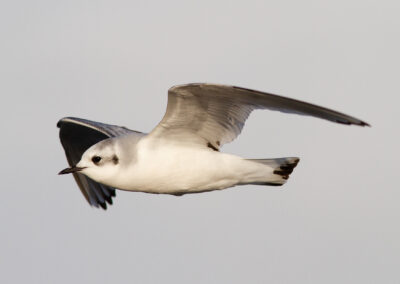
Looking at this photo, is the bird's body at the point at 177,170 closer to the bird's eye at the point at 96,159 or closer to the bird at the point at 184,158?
the bird at the point at 184,158

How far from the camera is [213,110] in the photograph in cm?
1112

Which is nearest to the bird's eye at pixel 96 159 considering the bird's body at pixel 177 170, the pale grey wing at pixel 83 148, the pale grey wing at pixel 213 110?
the bird's body at pixel 177 170

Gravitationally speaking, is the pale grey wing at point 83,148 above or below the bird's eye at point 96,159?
below

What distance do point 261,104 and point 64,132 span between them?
5130mm

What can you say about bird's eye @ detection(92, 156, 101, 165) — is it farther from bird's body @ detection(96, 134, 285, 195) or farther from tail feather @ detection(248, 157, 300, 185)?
tail feather @ detection(248, 157, 300, 185)

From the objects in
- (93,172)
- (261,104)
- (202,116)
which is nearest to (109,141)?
(93,172)

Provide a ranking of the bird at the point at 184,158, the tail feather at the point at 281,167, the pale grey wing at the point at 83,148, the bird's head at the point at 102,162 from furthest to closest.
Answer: the pale grey wing at the point at 83,148
the tail feather at the point at 281,167
the bird's head at the point at 102,162
the bird at the point at 184,158

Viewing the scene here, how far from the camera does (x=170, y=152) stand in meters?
11.4

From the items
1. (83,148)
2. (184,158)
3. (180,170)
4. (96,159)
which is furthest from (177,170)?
(83,148)

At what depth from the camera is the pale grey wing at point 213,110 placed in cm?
1012

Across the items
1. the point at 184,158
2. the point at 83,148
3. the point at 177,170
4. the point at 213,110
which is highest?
the point at 213,110

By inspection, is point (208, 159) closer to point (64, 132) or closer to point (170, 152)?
point (170, 152)

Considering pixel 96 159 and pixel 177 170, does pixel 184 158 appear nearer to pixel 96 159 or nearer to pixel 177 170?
pixel 177 170

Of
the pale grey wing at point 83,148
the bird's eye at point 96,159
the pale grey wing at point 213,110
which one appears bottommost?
the pale grey wing at point 83,148
